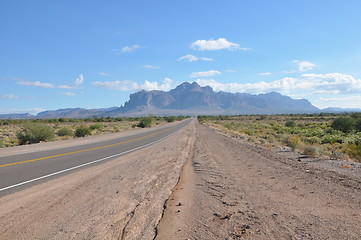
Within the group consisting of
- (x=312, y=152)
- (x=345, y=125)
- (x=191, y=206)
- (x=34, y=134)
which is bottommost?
(x=345, y=125)

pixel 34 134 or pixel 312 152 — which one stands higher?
pixel 34 134

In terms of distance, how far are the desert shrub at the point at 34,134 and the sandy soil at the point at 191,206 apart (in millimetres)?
17694

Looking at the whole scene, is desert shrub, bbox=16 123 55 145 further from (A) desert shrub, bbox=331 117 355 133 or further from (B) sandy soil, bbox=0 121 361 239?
(A) desert shrub, bbox=331 117 355 133

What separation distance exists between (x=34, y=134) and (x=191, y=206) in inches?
909

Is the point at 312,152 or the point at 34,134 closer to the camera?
the point at 312,152


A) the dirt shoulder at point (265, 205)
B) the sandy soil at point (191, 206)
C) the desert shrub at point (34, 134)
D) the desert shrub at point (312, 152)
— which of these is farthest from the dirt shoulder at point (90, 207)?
the desert shrub at point (34, 134)

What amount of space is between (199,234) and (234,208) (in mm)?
1483

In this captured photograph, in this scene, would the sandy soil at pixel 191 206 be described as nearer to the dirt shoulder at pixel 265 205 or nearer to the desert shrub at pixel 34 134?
the dirt shoulder at pixel 265 205

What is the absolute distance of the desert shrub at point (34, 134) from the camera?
24.2 metres

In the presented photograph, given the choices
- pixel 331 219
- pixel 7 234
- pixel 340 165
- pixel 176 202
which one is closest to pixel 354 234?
pixel 331 219

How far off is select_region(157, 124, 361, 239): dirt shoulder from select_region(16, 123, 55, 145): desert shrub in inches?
792

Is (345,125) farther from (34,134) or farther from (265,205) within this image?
(34,134)

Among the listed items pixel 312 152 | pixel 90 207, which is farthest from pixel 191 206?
pixel 312 152

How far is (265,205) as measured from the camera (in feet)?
18.8
